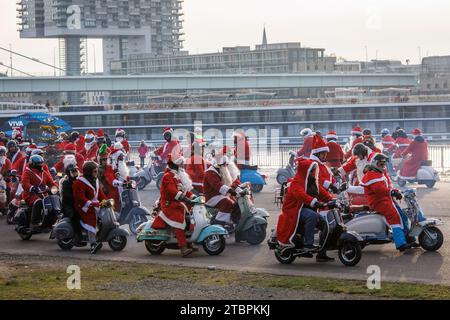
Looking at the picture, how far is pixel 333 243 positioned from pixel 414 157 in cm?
1582

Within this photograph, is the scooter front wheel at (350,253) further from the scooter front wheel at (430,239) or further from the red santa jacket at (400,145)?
the red santa jacket at (400,145)

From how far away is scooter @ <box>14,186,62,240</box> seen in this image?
19156 millimetres

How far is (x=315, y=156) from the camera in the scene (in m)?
15.6

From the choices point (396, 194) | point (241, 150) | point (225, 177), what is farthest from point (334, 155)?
point (396, 194)

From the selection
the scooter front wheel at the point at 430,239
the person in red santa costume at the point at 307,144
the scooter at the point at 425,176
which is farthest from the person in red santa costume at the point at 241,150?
the scooter front wheel at the point at 430,239

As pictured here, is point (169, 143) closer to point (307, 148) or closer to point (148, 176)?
point (148, 176)

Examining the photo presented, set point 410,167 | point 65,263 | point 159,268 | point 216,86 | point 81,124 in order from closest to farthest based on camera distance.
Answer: point 159,268 < point 65,263 < point 410,167 < point 81,124 < point 216,86

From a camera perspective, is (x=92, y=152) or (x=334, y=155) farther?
(x=92, y=152)

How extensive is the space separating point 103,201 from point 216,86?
301ft

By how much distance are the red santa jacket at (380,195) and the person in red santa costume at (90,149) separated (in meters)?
13.3

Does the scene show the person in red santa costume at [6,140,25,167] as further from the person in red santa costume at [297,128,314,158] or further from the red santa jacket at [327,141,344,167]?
the red santa jacket at [327,141,344,167]

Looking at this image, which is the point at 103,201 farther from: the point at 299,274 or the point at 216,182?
the point at 299,274

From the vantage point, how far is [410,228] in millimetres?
15781

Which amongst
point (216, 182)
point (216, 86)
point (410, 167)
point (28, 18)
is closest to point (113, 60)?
point (28, 18)
